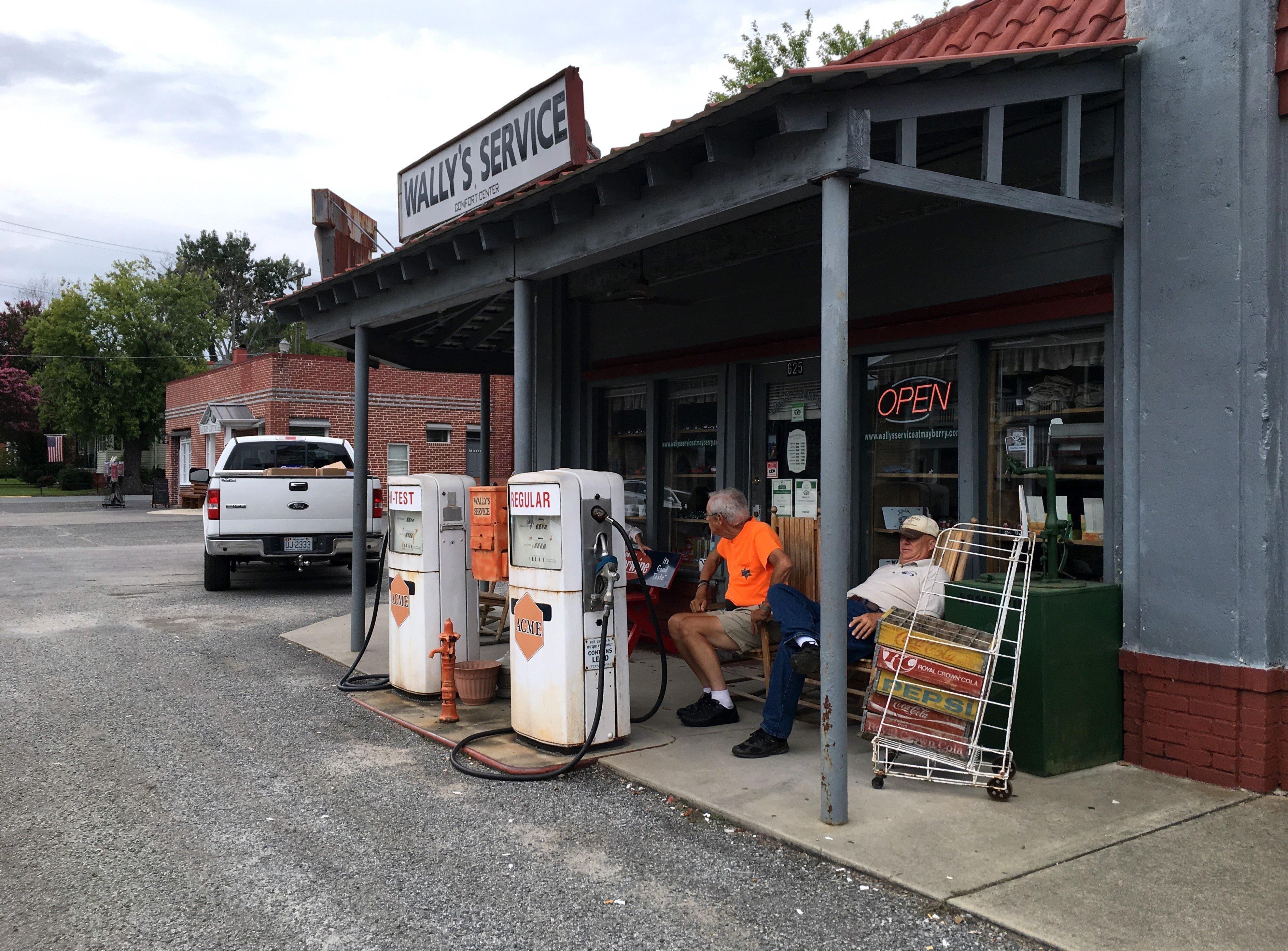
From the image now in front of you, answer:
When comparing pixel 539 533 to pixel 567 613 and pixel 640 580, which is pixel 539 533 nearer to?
pixel 567 613

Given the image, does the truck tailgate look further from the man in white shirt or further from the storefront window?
the man in white shirt

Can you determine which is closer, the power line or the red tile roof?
the red tile roof

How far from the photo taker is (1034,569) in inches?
227

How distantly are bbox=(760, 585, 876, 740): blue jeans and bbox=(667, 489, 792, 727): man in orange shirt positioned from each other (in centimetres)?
38

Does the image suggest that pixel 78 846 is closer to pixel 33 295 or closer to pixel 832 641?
pixel 832 641

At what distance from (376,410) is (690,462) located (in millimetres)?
22137

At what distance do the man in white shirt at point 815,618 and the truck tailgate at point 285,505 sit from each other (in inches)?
326

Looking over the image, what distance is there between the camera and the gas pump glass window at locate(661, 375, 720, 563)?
27.6ft

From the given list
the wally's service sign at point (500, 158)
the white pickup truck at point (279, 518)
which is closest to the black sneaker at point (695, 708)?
the wally's service sign at point (500, 158)

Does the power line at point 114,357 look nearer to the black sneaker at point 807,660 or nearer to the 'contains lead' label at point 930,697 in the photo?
the black sneaker at point 807,660

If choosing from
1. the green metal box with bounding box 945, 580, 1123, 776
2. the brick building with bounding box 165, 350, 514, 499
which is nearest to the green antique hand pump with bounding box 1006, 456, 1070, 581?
the green metal box with bounding box 945, 580, 1123, 776

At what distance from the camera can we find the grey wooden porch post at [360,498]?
8.33 m

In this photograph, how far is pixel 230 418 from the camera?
29391 mm

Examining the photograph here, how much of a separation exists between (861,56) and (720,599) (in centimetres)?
421
